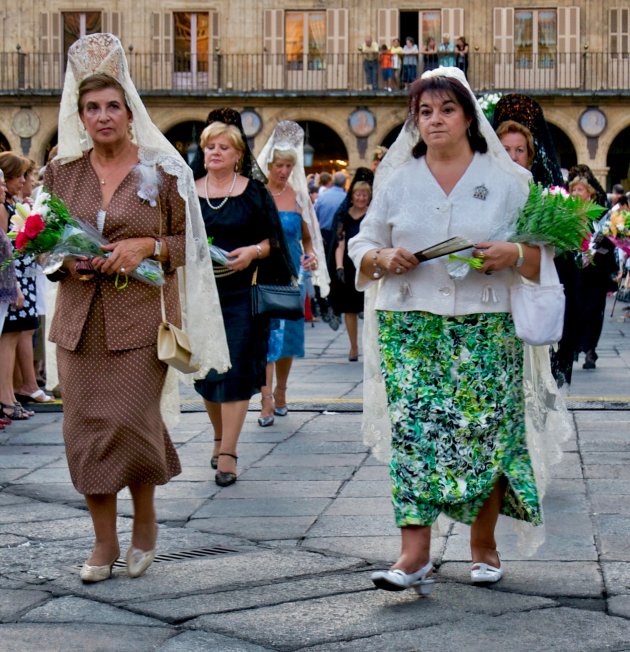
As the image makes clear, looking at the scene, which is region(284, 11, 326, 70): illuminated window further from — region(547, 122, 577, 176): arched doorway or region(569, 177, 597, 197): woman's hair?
region(569, 177, 597, 197): woman's hair

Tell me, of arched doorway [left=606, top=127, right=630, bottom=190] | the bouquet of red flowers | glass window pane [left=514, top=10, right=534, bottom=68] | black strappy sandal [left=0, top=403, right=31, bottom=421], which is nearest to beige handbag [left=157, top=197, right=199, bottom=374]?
the bouquet of red flowers

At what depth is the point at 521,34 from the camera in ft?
117

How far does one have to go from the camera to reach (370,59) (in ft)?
116

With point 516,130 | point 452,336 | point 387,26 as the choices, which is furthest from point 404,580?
point 387,26

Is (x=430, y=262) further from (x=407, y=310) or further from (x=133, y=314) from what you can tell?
(x=133, y=314)

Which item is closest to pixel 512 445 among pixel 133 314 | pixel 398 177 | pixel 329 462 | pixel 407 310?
pixel 407 310

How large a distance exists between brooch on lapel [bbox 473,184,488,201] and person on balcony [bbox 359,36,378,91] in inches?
1211

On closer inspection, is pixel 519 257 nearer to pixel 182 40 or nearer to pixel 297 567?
pixel 297 567

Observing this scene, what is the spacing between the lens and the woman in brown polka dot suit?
533 centimetres

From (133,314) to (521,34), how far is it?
1237 inches

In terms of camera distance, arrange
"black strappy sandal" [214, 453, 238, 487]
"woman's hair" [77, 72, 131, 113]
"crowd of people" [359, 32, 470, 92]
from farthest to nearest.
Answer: "crowd of people" [359, 32, 470, 92] < "black strappy sandal" [214, 453, 238, 487] < "woman's hair" [77, 72, 131, 113]

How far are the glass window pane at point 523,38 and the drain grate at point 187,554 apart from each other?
1223 inches

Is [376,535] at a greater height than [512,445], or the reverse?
[512,445]

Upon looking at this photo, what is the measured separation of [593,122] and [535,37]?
2.51m
